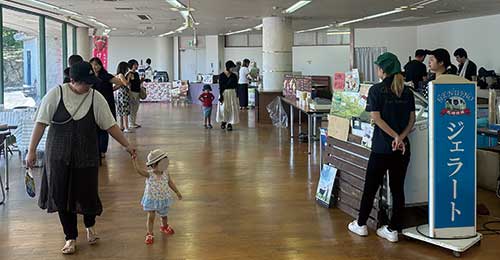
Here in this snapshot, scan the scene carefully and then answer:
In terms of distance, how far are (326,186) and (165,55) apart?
18802 mm

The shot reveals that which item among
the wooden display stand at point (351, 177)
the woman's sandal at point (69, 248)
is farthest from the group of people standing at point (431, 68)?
the woman's sandal at point (69, 248)

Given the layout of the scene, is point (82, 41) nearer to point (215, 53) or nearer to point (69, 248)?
point (215, 53)

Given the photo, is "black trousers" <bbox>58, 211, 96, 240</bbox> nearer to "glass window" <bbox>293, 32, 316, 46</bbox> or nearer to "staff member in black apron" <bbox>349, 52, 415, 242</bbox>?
"staff member in black apron" <bbox>349, 52, 415, 242</bbox>

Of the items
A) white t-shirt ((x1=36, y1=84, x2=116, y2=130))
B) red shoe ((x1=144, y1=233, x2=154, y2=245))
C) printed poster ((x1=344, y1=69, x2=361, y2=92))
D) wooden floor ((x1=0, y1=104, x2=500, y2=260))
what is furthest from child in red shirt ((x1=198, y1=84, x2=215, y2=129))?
white t-shirt ((x1=36, y1=84, x2=116, y2=130))

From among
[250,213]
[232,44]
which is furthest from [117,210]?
[232,44]

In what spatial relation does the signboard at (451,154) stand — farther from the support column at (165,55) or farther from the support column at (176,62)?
the support column at (176,62)

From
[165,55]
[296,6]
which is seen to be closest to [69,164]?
[296,6]

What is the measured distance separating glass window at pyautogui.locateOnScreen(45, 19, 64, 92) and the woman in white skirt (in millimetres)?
4955

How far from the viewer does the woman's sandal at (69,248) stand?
13.4 ft

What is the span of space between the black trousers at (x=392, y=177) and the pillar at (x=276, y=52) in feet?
29.4

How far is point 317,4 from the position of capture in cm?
1120

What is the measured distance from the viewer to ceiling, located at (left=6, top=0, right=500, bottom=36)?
35.7 feet

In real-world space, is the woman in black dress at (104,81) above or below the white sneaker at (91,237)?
above

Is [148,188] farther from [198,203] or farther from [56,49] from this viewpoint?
[56,49]
